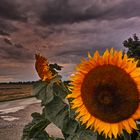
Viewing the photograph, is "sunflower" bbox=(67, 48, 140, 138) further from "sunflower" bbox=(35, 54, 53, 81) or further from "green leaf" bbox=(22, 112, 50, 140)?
"green leaf" bbox=(22, 112, 50, 140)

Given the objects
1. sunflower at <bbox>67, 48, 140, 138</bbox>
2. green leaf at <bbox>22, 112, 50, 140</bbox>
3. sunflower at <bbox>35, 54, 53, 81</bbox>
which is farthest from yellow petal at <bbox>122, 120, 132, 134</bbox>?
green leaf at <bbox>22, 112, 50, 140</bbox>

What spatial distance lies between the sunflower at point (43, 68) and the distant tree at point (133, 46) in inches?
26.7

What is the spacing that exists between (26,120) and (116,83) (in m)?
11.0

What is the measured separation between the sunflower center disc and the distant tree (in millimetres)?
421

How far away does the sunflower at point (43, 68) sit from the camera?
359 cm

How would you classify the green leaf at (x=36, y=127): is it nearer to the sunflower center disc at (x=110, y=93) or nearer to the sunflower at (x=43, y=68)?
the sunflower at (x=43, y=68)

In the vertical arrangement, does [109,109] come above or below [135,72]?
below

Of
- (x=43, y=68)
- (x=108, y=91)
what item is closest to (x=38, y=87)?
(x=43, y=68)

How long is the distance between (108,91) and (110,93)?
2 centimetres

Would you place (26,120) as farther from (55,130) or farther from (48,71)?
(48,71)

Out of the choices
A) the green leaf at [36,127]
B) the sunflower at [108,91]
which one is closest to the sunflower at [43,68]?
the green leaf at [36,127]

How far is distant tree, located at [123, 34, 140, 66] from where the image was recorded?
3.11 m

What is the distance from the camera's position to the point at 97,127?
2750 mm

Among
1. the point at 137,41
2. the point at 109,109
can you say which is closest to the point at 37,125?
the point at 137,41
